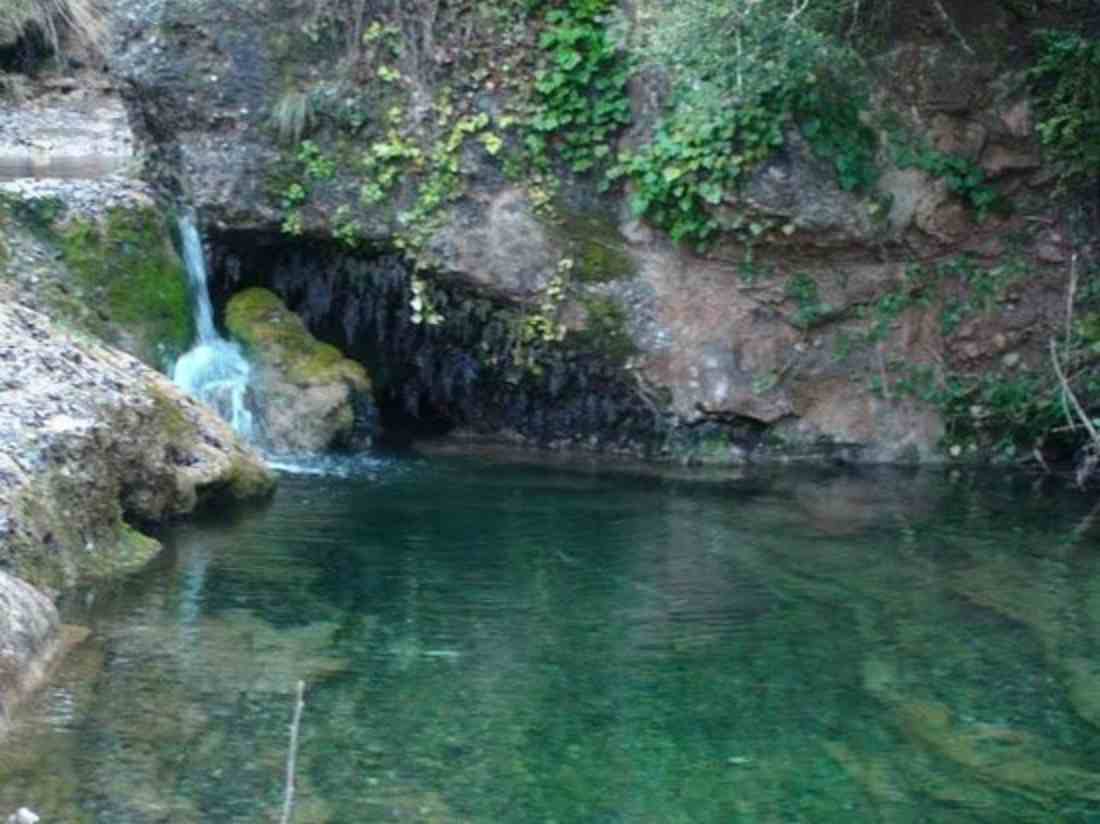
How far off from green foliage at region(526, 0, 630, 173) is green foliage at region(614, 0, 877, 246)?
30cm

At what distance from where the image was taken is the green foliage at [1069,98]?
13.8 meters

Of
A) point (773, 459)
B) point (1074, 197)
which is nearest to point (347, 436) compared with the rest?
point (773, 459)

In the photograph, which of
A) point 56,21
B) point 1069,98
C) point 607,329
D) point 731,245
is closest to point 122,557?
point 607,329

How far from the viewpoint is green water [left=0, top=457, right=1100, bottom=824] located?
24.5 ft

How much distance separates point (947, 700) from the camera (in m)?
8.75

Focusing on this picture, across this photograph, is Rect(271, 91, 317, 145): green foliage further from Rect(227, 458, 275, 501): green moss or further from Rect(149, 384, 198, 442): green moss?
Rect(149, 384, 198, 442): green moss

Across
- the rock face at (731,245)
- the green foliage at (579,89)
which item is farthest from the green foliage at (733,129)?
the green foliage at (579,89)

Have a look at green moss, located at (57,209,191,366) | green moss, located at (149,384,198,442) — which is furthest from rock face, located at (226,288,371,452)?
green moss, located at (149,384,198,442)

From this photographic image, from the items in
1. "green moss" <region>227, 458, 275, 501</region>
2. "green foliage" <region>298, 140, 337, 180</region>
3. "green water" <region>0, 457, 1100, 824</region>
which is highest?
"green foliage" <region>298, 140, 337, 180</region>

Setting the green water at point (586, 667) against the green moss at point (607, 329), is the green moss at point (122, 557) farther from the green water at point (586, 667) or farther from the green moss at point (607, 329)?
the green moss at point (607, 329)

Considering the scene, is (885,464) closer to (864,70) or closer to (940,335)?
(940,335)

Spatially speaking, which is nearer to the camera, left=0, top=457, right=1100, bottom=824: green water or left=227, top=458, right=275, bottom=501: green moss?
left=0, top=457, right=1100, bottom=824: green water

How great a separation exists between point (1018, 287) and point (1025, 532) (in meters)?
2.86

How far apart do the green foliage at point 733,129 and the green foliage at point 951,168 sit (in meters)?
0.23
